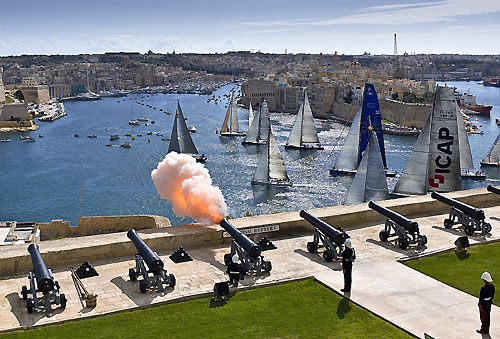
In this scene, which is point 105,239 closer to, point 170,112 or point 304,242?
point 304,242

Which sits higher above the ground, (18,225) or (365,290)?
(365,290)

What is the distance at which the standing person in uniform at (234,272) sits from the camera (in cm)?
1002

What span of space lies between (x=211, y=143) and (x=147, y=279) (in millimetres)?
62179

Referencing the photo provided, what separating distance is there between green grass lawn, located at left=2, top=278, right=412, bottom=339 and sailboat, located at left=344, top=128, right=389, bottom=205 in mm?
21443

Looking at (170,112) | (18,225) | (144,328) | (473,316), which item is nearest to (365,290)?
(473,316)

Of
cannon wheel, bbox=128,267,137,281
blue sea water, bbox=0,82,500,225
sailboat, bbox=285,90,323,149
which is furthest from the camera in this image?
sailboat, bbox=285,90,323,149

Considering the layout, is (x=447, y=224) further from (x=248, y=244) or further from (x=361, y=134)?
(x=361, y=134)

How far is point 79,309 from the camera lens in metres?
9.20

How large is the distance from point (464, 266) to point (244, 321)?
16.2ft

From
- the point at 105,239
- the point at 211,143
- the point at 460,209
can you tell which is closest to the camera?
the point at 105,239

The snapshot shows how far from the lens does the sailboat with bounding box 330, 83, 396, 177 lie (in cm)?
3912

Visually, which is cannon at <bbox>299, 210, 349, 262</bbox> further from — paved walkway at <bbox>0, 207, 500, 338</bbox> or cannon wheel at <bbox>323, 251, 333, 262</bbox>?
paved walkway at <bbox>0, 207, 500, 338</bbox>

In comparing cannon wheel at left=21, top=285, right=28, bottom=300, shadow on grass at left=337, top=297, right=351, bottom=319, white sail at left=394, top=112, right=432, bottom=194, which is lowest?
white sail at left=394, top=112, right=432, bottom=194

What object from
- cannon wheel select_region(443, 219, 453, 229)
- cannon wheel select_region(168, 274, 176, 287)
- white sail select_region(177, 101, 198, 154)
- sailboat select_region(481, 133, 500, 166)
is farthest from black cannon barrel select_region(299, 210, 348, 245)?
sailboat select_region(481, 133, 500, 166)
